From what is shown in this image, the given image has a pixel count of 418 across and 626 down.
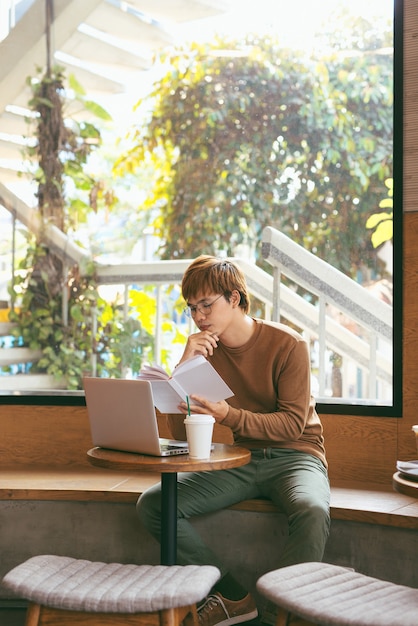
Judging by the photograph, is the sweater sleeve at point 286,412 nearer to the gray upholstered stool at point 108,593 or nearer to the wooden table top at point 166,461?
the wooden table top at point 166,461

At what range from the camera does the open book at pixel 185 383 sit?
103 inches

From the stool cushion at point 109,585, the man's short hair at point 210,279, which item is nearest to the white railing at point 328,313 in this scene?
the man's short hair at point 210,279

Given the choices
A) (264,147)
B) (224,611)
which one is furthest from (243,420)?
(264,147)

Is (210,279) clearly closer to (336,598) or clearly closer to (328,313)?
(328,313)

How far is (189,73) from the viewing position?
4.05 m

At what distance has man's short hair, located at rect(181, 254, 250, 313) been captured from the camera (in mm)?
2926

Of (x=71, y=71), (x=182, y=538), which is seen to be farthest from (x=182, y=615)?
(x=71, y=71)

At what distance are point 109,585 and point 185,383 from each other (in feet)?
2.32

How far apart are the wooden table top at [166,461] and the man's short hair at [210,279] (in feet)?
1.81

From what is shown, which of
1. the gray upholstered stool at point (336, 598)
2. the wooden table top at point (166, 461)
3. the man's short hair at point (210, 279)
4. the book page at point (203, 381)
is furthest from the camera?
the man's short hair at point (210, 279)

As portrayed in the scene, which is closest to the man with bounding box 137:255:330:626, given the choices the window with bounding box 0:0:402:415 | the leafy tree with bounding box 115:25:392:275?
the window with bounding box 0:0:402:415

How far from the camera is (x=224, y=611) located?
279 cm

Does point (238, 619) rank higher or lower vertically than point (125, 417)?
lower

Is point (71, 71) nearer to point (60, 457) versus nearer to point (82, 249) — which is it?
point (82, 249)
